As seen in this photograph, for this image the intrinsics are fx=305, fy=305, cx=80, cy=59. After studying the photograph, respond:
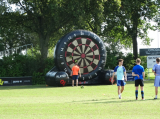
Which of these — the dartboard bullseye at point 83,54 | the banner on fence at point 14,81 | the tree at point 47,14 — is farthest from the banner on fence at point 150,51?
the banner on fence at point 14,81

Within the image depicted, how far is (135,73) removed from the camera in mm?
11250

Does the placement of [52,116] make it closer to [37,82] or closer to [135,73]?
[135,73]

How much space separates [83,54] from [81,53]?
0.17 metres

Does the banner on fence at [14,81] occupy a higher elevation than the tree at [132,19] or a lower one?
lower

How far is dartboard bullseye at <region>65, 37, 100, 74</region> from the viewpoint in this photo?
70.9 feet

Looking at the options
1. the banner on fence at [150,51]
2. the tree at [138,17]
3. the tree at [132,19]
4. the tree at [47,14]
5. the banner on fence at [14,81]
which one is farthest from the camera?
the tree at [138,17]

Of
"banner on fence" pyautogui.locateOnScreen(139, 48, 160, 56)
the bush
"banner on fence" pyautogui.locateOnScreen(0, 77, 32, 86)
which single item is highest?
"banner on fence" pyautogui.locateOnScreen(139, 48, 160, 56)

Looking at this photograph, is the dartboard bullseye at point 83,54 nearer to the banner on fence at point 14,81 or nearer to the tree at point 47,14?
the banner on fence at point 14,81

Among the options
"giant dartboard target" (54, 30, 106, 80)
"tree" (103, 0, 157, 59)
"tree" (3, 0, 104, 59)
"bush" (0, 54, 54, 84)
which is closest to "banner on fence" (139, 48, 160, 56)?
"tree" (103, 0, 157, 59)

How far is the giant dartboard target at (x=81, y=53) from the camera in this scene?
21.3 m

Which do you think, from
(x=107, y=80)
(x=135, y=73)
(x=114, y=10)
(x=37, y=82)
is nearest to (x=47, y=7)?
(x=114, y=10)

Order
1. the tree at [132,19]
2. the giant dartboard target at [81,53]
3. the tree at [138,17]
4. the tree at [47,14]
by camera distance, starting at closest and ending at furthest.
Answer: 1. the giant dartboard target at [81,53]
2. the tree at [47,14]
3. the tree at [132,19]
4. the tree at [138,17]

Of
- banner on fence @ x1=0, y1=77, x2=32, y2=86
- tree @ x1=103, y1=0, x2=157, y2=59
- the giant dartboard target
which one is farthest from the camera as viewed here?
tree @ x1=103, y1=0, x2=157, y2=59

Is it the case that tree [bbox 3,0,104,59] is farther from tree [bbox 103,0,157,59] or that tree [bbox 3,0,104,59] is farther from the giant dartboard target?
the giant dartboard target
